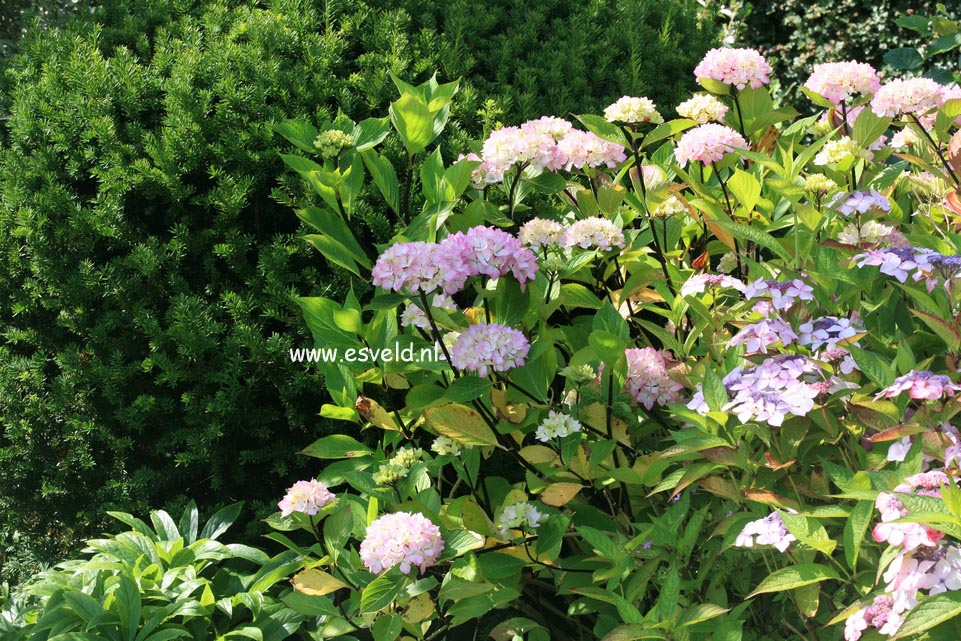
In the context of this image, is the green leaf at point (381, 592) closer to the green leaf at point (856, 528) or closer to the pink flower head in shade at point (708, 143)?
the green leaf at point (856, 528)

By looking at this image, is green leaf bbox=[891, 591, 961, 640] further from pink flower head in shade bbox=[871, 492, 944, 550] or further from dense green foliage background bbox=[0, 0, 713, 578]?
dense green foliage background bbox=[0, 0, 713, 578]

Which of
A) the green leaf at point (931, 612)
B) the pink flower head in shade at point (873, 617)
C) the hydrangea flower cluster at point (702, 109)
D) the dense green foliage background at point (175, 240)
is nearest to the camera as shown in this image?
the green leaf at point (931, 612)

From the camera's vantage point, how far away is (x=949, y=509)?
154 cm

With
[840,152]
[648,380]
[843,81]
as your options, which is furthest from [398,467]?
[843,81]

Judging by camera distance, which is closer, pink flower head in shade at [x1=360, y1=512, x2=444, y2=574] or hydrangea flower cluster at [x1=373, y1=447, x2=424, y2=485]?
pink flower head in shade at [x1=360, y1=512, x2=444, y2=574]

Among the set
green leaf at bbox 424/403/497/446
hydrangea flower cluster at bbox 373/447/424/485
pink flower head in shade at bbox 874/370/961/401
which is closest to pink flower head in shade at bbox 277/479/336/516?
hydrangea flower cluster at bbox 373/447/424/485

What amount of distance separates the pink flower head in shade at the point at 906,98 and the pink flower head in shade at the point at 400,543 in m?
1.58

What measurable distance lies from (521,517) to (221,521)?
970 mm

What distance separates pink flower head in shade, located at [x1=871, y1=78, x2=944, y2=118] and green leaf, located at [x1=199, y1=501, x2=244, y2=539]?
2.02 m

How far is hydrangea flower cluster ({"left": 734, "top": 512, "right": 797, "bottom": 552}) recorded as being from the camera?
1.82 meters

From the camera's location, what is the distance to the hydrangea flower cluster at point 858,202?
2143 mm

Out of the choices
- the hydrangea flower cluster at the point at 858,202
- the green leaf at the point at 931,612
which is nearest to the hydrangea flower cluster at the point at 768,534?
the green leaf at the point at 931,612

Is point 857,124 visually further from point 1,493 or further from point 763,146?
point 1,493

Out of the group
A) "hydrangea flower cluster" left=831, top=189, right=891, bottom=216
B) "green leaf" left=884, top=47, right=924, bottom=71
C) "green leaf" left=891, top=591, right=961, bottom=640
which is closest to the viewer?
"green leaf" left=891, top=591, right=961, bottom=640
